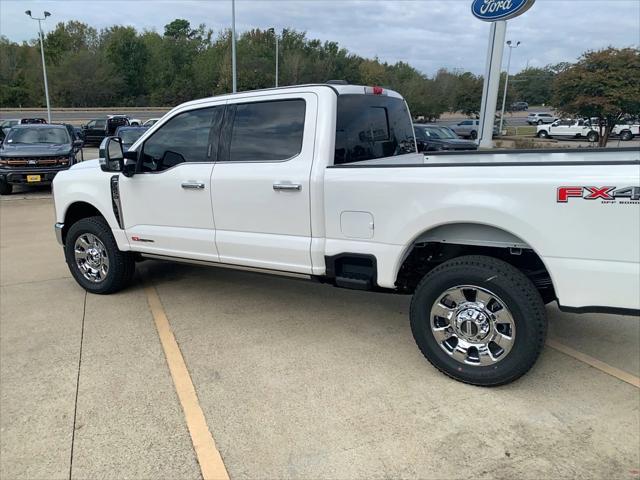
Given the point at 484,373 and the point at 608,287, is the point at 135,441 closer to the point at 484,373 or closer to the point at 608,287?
the point at 484,373

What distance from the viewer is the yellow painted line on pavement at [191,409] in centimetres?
267

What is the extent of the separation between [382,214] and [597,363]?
1.98 metres

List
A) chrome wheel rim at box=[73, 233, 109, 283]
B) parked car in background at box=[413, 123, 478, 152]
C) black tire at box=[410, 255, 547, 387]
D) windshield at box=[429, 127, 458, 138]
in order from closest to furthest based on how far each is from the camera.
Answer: black tire at box=[410, 255, 547, 387], chrome wheel rim at box=[73, 233, 109, 283], parked car in background at box=[413, 123, 478, 152], windshield at box=[429, 127, 458, 138]

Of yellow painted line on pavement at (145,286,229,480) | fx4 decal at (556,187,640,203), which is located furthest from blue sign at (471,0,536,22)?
yellow painted line on pavement at (145,286,229,480)

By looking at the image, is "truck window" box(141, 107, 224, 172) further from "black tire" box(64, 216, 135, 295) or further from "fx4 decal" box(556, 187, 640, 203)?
"fx4 decal" box(556, 187, 640, 203)

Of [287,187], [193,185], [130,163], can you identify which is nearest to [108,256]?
[130,163]

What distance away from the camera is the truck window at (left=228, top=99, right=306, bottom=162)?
12.8 ft

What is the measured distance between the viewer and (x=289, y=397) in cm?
332

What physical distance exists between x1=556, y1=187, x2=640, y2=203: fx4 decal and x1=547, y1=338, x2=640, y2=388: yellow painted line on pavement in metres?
1.50

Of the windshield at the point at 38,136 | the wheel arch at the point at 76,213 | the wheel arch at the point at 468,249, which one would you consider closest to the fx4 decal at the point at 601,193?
the wheel arch at the point at 468,249

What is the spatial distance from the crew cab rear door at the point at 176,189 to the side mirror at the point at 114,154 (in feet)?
0.51

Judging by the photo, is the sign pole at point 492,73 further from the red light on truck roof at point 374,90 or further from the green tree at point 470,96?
the green tree at point 470,96

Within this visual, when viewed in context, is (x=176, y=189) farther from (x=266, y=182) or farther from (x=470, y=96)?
(x=470, y=96)

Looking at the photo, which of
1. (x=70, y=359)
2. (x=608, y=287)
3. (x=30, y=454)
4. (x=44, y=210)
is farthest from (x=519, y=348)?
(x=44, y=210)
